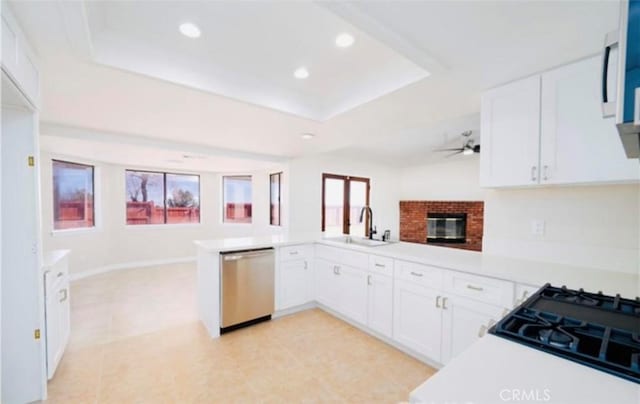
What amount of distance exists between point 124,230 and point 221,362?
451 cm

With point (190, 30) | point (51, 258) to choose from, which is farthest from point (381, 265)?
point (51, 258)

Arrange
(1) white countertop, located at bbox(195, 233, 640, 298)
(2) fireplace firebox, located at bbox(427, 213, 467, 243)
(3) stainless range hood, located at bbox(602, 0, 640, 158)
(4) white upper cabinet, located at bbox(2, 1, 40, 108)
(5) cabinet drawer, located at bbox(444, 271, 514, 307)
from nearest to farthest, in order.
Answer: (3) stainless range hood, located at bbox(602, 0, 640, 158), (4) white upper cabinet, located at bbox(2, 1, 40, 108), (1) white countertop, located at bbox(195, 233, 640, 298), (5) cabinet drawer, located at bbox(444, 271, 514, 307), (2) fireplace firebox, located at bbox(427, 213, 467, 243)

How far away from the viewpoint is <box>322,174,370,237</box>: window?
5676 mm

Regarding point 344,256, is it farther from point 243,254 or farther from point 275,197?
point 275,197

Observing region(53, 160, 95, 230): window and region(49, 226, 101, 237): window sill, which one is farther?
region(53, 160, 95, 230): window

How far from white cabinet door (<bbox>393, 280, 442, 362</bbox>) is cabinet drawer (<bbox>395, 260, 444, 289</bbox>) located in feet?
0.15

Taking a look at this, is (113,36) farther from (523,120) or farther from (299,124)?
(523,120)

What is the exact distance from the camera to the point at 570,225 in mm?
2035

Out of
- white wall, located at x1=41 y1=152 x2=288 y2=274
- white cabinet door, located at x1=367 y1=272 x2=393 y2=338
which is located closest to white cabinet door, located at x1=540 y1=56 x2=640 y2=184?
white cabinet door, located at x1=367 y1=272 x2=393 y2=338

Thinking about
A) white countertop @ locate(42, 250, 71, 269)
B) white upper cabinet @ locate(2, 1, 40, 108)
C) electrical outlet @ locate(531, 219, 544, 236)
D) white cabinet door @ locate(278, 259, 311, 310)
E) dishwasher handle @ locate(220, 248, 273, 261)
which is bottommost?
white cabinet door @ locate(278, 259, 311, 310)

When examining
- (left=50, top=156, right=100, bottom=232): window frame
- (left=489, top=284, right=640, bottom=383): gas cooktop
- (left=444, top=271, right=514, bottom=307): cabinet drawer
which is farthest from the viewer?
(left=50, top=156, right=100, bottom=232): window frame

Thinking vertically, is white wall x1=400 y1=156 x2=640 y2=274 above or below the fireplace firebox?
above

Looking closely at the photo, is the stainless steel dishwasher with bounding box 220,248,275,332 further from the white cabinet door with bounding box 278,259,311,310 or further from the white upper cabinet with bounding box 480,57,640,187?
the white upper cabinet with bounding box 480,57,640,187

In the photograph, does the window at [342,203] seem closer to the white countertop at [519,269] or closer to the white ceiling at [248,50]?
the white countertop at [519,269]
